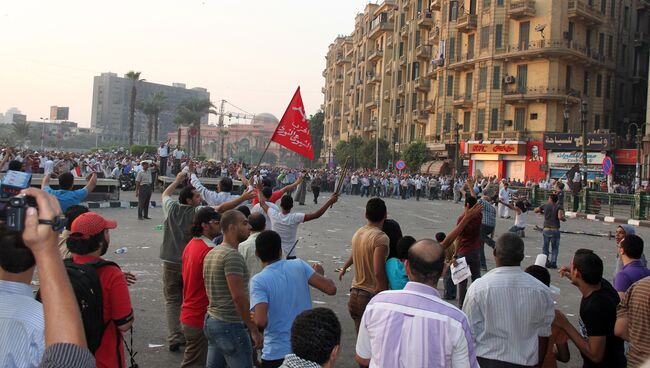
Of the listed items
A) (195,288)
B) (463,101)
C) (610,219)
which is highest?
(463,101)

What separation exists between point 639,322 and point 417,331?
1825mm

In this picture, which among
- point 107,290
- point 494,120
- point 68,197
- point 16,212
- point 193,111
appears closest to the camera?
point 16,212

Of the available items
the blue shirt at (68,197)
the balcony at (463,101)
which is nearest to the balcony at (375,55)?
the balcony at (463,101)

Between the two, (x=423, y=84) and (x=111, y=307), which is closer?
(x=111, y=307)

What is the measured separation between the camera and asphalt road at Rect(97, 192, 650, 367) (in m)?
6.70

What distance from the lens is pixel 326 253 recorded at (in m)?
13.2

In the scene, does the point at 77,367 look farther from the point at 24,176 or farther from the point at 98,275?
the point at 24,176

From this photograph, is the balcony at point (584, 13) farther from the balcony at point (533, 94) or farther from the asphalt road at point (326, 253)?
the asphalt road at point (326, 253)

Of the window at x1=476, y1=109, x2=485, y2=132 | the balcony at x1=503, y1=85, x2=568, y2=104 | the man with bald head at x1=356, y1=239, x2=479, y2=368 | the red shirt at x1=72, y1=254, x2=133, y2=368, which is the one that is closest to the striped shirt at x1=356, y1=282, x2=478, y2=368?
the man with bald head at x1=356, y1=239, x2=479, y2=368

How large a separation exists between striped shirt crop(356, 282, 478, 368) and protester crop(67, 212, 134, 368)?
133 cm

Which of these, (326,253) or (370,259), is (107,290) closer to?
(370,259)

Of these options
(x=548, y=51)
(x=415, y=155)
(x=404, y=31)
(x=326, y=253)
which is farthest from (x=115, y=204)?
(x=404, y=31)

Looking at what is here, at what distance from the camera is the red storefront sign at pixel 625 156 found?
42.1m

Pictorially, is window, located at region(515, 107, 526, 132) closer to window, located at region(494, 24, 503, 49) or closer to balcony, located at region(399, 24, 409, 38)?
window, located at region(494, 24, 503, 49)
